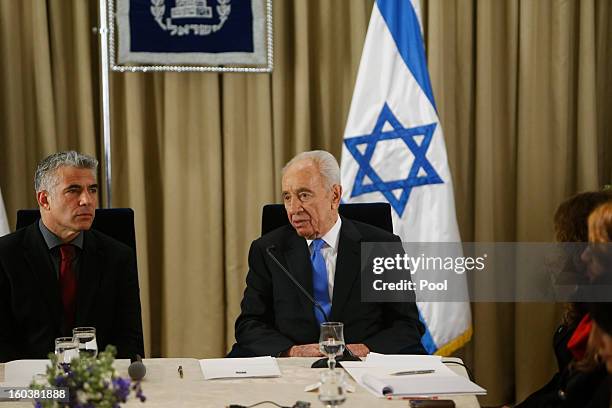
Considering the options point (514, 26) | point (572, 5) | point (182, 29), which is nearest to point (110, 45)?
point (182, 29)

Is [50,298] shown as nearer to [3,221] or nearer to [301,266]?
[301,266]

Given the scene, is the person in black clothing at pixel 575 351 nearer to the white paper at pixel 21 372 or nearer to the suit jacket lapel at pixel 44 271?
the white paper at pixel 21 372

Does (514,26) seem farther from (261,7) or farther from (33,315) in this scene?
(33,315)

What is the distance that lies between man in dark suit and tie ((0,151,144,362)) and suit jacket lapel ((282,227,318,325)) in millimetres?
572

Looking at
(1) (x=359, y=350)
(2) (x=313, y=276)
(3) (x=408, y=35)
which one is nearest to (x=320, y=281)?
(2) (x=313, y=276)

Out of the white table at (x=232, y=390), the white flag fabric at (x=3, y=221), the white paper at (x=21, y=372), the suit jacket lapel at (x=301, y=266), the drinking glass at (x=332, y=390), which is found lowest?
the white table at (x=232, y=390)

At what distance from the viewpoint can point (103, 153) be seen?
4.41 m

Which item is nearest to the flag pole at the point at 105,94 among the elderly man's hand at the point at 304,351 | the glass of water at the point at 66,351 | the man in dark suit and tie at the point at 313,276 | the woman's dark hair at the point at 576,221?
the man in dark suit and tie at the point at 313,276

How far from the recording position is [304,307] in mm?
3039

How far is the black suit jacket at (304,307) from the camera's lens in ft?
9.71

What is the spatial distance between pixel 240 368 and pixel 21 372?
0.59m

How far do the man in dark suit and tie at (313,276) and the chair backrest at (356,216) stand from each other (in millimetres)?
66

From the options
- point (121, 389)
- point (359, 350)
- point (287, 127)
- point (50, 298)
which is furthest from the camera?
point (287, 127)

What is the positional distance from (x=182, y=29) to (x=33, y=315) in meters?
1.79
